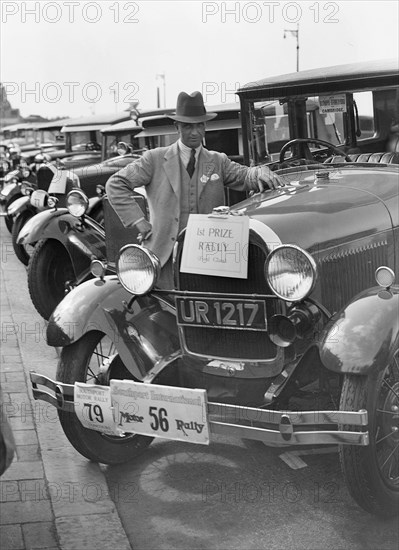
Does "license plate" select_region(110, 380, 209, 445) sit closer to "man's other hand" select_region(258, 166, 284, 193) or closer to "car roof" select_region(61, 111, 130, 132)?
"man's other hand" select_region(258, 166, 284, 193)

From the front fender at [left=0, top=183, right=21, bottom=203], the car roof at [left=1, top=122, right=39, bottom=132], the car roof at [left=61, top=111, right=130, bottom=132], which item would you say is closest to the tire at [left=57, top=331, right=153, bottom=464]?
the front fender at [left=0, top=183, right=21, bottom=203]

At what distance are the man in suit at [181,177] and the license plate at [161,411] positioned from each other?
3.59ft

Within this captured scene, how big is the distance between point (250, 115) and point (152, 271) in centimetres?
183

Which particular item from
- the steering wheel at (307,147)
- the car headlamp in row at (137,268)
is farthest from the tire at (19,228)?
the car headlamp in row at (137,268)

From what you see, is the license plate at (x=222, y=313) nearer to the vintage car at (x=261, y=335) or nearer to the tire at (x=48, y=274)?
the vintage car at (x=261, y=335)

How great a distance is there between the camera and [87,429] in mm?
3721

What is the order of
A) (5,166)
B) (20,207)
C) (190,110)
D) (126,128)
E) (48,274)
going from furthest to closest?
(5,166), (126,128), (20,207), (48,274), (190,110)

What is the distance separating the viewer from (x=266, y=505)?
339cm

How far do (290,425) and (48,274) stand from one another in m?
4.05

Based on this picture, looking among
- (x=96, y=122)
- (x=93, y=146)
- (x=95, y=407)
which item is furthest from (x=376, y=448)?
(x=93, y=146)

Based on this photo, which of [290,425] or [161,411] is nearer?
[290,425]

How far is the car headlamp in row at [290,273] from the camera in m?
3.14

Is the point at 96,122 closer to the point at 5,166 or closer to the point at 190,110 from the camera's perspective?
the point at 5,166

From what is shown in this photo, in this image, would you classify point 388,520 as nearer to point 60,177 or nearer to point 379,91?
point 379,91
